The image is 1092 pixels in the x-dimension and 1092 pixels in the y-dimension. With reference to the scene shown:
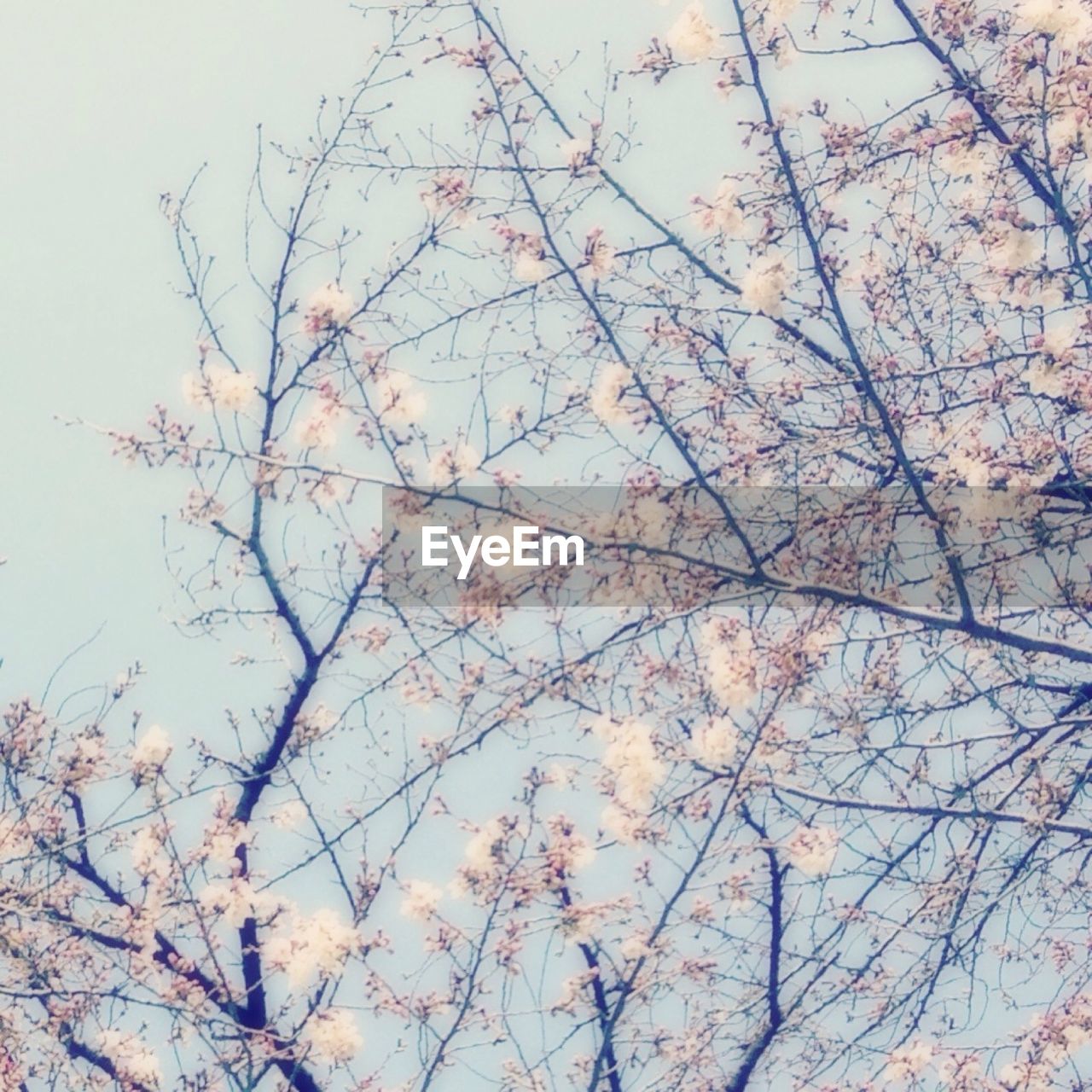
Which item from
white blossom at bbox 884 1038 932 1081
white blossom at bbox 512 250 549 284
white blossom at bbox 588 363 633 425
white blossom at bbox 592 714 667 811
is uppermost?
white blossom at bbox 512 250 549 284

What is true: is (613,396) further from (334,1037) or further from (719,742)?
(334,1037)

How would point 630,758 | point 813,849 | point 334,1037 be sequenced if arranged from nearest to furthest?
point 630,758 → point 813,849 → point 334,1037

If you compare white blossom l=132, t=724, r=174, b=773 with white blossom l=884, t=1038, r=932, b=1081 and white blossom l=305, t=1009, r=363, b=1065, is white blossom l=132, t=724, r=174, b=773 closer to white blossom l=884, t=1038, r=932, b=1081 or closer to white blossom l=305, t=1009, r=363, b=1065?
white blossom l=305, t=1009, r=363, b=1065

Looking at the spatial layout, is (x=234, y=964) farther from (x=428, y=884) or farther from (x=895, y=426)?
(x=895, y=426)

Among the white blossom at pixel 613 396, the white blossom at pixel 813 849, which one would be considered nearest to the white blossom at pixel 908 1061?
the white blossom at pixel 813 849

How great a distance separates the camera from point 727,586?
3887 millimetres

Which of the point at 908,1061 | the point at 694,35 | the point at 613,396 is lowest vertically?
the point at 908,1061

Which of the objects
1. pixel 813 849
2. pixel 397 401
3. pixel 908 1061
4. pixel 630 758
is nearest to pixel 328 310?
pixel 397 401

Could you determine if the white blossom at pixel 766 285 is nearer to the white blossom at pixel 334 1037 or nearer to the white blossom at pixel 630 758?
the white blossom at pixel 630 758

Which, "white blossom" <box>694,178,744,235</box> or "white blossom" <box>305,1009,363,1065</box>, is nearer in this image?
"white blossom" <box>694,178,744,235</box>

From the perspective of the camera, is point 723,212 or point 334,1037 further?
point 334,1037

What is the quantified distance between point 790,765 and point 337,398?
191 cm

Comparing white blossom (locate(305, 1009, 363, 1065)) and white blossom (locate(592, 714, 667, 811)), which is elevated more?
white blossom (locate(592, 714, 667, 811))

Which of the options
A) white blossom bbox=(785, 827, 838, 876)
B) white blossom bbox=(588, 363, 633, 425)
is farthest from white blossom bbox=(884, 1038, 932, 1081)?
white blossom bbox=(588, 363, 633, 425)
